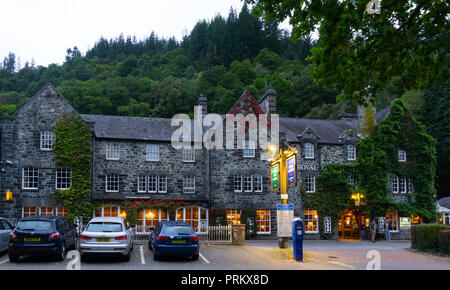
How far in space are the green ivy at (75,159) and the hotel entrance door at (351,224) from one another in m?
20.9

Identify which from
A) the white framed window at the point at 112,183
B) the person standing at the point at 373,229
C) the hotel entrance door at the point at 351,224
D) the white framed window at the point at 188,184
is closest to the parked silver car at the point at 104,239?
the white framed window at the point at 112,183

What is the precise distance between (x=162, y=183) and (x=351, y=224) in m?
16.8

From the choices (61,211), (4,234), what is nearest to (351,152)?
(61,211)

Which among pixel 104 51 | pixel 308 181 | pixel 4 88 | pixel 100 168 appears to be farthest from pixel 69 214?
pixel 104 51

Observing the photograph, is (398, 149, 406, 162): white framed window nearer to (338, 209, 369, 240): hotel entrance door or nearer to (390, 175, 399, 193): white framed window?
(390, 175, 399, 193): white framed window

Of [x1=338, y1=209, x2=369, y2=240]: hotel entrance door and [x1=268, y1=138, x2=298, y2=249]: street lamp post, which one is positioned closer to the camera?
[x1=268, y1=138, x2=298, y2=249]: street lamp post

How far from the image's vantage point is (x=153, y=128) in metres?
36.7

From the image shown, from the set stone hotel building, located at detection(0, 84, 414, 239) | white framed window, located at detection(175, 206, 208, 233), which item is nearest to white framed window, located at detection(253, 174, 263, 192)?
stone hotel building, located at detection(0, 84, 414, 239)

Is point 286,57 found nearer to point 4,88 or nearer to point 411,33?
point 4,88

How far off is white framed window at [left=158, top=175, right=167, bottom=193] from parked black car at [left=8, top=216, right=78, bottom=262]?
60.5 feet

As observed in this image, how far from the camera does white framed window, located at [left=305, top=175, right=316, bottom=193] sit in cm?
3669

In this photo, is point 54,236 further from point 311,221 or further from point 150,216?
point 311,221

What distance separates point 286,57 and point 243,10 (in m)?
19.8

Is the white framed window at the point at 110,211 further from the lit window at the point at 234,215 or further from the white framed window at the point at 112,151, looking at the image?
the lit window at the point at 234,215
